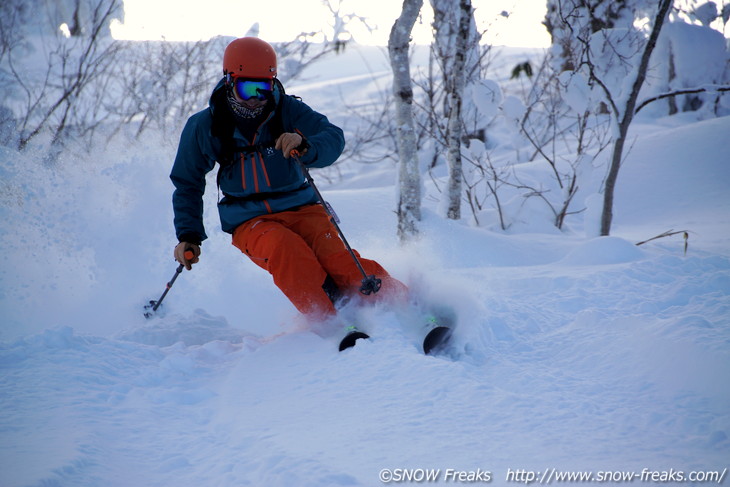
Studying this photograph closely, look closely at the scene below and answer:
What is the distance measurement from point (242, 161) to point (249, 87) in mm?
413

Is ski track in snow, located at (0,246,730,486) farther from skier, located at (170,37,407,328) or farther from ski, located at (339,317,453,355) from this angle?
skier, located at (170,37,407,328)

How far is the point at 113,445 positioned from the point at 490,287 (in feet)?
7.88

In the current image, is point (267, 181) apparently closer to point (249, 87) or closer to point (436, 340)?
point (249, 87)

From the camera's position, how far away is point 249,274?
459cm

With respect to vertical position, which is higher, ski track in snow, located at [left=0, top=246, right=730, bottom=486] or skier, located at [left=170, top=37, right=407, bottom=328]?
skier, located at [left=170, top=37, right=407, bottom=328]

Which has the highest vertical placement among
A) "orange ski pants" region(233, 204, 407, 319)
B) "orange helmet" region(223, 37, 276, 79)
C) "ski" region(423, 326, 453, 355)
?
"orange helmet" region(223, 37, 276, 79)

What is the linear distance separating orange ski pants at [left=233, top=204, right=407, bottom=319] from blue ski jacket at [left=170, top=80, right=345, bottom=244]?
0.11 m

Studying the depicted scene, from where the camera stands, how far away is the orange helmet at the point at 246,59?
2.84 m

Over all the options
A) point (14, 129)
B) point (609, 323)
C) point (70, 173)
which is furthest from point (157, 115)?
point (609, 323)

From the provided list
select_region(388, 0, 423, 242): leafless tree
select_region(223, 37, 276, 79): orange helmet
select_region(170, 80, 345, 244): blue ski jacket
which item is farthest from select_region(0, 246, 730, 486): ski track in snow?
select_region(388, 0, 423, 242): leafless tree

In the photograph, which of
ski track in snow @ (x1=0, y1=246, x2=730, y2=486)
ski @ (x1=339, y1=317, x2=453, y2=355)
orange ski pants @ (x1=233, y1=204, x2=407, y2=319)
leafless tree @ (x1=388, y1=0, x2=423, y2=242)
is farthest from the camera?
leafless tree @ (x1=388, y1=0, x2=423, y2=242)

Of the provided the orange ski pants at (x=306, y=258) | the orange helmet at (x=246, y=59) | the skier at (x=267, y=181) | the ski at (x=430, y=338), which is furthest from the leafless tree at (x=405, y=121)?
the ski at (x=430, y=338)

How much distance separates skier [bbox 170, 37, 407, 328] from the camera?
2.78 metres

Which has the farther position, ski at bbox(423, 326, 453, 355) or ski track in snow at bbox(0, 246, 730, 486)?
ski at bbox(423, 326, 453, 355)
